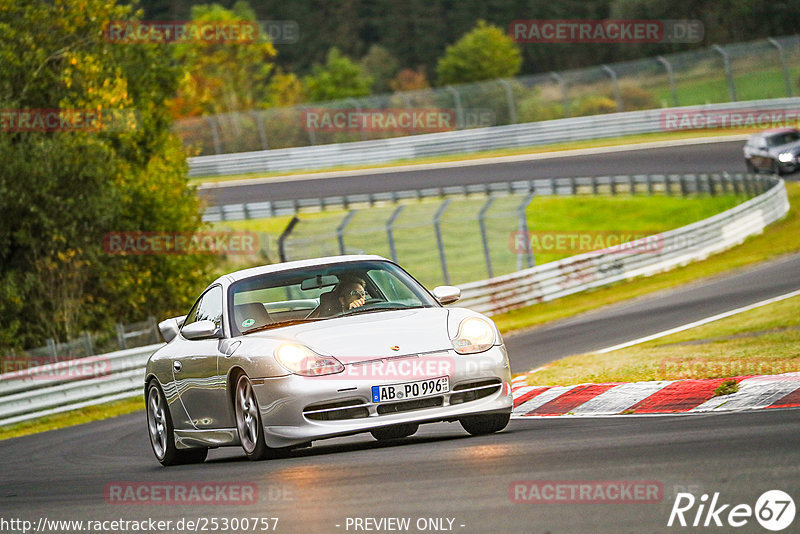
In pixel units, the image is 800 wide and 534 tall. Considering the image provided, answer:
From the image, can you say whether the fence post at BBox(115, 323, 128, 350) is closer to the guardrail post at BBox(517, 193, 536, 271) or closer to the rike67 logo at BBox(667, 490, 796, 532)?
the guardrail post at BBox(517, 193, 536, 271)

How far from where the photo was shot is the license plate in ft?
26.5

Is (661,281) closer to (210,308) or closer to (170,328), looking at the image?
(170,328)

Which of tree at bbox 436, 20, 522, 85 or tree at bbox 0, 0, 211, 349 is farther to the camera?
tree at bbox 436, 20, 522, 85

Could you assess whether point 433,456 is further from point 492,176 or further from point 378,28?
point 378,28

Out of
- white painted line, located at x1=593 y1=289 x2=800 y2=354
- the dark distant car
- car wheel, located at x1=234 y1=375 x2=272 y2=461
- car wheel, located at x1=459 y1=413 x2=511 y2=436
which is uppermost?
car wheel, located at x1=234 y1=375 x2=272 y2=461

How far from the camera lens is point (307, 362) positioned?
26.7 ft

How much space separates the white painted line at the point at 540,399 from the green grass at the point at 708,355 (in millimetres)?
347

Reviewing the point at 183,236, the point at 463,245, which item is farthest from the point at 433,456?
the point at 463,245

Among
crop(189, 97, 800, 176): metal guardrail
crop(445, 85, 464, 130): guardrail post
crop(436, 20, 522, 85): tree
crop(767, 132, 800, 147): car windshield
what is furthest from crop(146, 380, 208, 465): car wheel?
crop(436, 20, 522, 85): tree

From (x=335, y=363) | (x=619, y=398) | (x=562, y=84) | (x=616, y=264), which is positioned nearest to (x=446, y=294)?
(x=335, y=363)

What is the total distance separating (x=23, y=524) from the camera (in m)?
7.24

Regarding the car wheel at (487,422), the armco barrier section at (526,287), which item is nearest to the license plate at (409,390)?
the car wheel at (487,422)

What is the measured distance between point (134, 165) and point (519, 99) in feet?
86.9

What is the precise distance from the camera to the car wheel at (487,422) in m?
8.76
